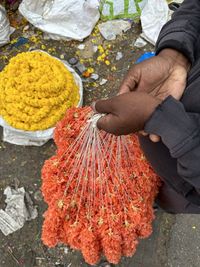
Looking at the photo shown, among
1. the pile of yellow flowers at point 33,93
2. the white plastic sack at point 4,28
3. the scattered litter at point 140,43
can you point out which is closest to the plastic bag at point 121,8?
the scattered litter at point 140,43

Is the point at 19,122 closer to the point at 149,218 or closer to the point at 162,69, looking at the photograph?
the point at 149,218

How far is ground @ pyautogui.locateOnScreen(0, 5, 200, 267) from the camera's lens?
2.60m

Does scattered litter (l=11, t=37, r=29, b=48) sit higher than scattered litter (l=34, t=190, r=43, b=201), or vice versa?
scattered litter (l=11, t=37, r=29, b=48)

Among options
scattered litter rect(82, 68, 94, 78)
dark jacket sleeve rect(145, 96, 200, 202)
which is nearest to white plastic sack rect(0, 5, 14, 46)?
scattered litter rect(82, 68, 94, 78)

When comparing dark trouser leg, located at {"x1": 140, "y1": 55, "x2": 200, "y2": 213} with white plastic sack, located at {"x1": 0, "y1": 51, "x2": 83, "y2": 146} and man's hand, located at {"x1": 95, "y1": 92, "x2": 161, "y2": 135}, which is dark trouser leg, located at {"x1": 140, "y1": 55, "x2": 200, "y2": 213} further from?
white plastic sack, located at {"x1": 0, "y1": 51, "x2": 83, "y2": 146}

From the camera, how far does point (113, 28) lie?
11.7 feet

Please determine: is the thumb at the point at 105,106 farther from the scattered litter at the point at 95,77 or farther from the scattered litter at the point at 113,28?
the scattered litter at the point at 113,28

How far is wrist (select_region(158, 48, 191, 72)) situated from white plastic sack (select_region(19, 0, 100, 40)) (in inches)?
76.3

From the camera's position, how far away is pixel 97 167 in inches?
78.3

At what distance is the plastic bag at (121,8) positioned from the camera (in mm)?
3535

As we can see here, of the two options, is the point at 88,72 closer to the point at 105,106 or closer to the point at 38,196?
→ the point at 38,196

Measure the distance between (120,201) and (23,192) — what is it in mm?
1100

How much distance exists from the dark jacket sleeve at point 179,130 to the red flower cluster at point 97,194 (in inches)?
27.0

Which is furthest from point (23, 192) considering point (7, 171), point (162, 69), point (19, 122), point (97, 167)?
point (162, 69)
